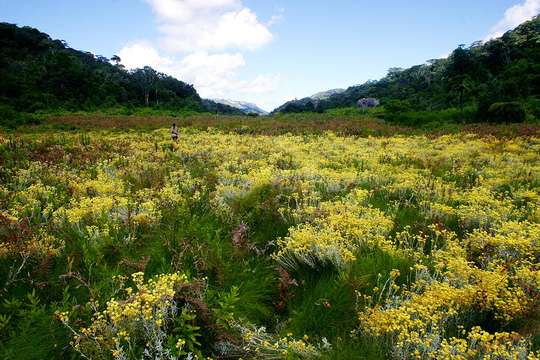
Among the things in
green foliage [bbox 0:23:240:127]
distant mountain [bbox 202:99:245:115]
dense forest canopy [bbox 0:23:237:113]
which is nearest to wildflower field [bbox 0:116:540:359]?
green foliage [bbox 0:23:240:127]

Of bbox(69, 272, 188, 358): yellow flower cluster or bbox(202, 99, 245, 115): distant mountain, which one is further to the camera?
bbox(202, 99, 245, 115): distant mountain

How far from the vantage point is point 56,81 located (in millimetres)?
54688

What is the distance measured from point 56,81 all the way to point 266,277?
200ft

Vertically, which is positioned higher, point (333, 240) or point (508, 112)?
point (508, 112)

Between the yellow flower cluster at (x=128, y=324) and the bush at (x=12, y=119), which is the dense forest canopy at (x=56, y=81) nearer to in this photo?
the bush at (x=12, y=119)

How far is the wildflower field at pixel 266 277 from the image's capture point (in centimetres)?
290

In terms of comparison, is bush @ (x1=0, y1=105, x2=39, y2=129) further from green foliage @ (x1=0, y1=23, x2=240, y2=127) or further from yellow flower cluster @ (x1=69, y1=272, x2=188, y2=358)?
yellow flower cluster @ (x1=69, y1=272, x2=188, y2=358)

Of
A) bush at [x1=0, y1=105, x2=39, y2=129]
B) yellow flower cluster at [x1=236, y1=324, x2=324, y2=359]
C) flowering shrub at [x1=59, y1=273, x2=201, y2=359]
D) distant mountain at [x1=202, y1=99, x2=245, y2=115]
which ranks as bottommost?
yellow flower cluster at [x1=236, y1=324, x2=324, y2=359]

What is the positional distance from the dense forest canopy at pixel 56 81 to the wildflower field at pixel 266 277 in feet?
139

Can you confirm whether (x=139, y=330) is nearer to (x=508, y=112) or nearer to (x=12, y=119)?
(x=508, y=112)

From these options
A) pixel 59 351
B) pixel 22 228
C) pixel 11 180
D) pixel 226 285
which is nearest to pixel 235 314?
pixel 226 285

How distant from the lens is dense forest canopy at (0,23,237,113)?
46.0 metres

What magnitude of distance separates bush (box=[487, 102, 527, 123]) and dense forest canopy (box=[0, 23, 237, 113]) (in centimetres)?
4347

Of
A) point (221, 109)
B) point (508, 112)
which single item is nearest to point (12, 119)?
point (508, 112)
